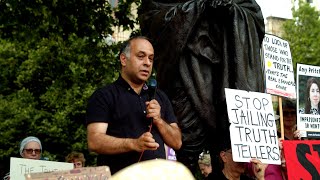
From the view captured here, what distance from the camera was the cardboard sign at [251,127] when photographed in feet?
16.6

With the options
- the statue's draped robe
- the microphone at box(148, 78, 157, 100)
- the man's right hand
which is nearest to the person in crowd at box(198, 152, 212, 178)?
the statue's draped robe

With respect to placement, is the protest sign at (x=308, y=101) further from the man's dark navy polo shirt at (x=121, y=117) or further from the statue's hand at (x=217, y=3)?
the man's dark navy polo shirt at (x=121, y=117)

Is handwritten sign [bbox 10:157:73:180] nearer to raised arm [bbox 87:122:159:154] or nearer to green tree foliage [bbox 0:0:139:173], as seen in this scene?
raised arm [bbox 87:122:159:154]

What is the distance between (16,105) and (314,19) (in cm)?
1537

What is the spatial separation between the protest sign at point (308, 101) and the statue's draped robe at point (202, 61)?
1.70 feet

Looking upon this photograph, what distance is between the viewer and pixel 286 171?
5559 millimetres

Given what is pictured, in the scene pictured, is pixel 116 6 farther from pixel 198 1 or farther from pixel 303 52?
pixel 303 52

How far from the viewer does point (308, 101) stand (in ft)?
20.7

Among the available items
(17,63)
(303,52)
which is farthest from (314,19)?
(17,63)

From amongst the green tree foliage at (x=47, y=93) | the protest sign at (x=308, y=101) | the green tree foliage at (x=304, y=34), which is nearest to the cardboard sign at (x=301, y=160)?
the protest sign at (x=308, y=101)

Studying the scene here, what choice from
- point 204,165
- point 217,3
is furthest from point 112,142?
point 204,165

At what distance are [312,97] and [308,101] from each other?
0.31 ft

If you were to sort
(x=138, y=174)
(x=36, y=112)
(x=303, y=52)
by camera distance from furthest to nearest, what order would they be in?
(x=303, y=52), (x=36, y=112), (x=138, y=174)

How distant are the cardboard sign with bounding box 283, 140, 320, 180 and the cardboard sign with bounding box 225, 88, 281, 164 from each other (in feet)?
0.43
